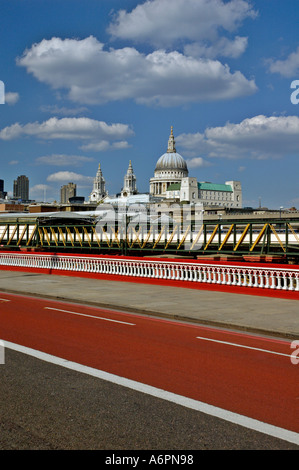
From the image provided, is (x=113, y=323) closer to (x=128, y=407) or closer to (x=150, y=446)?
(x=128, y=407)

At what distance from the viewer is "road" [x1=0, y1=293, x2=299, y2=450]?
695cm

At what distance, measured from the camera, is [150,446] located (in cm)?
543

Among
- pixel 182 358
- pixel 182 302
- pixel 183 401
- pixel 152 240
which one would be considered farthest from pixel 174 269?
pixel 183 401

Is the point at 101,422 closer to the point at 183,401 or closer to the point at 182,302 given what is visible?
the point at 183,401

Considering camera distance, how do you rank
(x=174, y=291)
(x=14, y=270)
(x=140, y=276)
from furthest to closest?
(x=14, y=270), (x=140, y=276), (x=174, y=291)

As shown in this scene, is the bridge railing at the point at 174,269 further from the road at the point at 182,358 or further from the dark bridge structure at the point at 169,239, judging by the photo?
the road at the point at 182,358

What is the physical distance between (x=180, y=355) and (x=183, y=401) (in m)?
2.83

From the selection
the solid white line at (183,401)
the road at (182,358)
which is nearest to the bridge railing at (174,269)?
the road at (182,358)

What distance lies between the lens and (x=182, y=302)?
1711cm

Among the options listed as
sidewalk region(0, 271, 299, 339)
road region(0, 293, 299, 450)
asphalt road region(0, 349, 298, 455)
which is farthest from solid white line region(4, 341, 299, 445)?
sidewalk region(0, 271, 299, 339)

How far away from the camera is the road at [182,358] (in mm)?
6945

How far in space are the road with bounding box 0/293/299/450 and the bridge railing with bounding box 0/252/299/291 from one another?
6.05 metres
